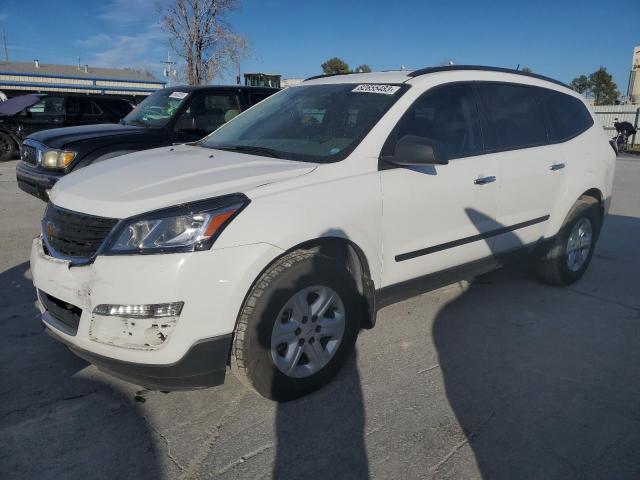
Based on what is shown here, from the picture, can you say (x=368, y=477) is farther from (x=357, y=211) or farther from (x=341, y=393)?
(x=357, y=211)

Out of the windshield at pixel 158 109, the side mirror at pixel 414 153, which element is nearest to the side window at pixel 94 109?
the windshield at pixel 158 109

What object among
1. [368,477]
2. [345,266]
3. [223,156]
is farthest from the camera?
[223,156]

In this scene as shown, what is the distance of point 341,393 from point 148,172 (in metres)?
1.65

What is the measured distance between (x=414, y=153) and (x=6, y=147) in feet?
47.2

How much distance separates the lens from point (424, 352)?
11.4 feet

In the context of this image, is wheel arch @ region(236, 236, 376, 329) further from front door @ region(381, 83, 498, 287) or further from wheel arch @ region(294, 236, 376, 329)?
front door @ region(381, 83, 498, 287)

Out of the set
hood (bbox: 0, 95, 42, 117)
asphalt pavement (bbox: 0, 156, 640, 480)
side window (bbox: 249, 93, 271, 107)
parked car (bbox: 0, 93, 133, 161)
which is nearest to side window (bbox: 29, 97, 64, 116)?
parked car (bbox: 0, 93, 133, 161)

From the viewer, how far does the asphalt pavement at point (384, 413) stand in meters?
2.37

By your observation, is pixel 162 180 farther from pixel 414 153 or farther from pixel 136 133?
pixel 136 133

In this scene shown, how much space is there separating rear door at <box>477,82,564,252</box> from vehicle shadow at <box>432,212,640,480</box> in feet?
1.45

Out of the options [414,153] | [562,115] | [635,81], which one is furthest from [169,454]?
[635,81]

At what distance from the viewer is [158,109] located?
7.27 m

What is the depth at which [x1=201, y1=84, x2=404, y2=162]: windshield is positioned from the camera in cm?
321

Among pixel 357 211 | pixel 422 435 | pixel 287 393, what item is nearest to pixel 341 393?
pixel 287 393
